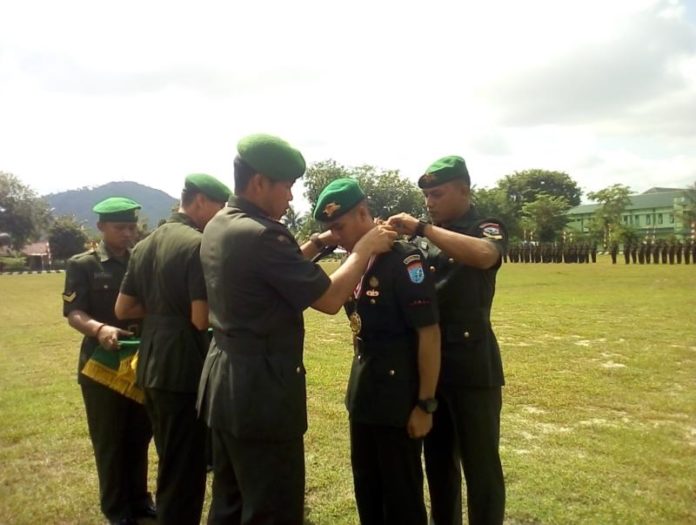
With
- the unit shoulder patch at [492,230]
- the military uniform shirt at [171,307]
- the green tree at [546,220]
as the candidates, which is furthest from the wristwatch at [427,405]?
the green tree at [546,220]

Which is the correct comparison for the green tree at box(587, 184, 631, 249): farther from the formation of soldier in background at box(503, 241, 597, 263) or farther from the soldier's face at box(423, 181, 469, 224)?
the soldier's face at box(423, 181, 469, 224)

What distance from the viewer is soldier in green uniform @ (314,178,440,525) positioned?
2.74 metres

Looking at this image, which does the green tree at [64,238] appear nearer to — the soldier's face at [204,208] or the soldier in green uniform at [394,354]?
the soldier's face at [204,208]

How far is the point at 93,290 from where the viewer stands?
12.8 ft

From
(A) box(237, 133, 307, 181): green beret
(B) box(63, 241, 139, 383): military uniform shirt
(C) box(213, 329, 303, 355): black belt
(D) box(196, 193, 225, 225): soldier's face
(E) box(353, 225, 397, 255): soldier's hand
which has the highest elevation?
(A) box(237, 133, 307, 181): green beret

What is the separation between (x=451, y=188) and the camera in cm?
327

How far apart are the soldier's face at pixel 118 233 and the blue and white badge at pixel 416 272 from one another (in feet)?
6.91

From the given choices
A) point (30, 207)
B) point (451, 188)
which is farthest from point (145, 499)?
point (30, 207)

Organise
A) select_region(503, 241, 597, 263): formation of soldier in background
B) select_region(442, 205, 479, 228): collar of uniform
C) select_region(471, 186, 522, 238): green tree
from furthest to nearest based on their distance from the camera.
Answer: select_region(471, 186, 522, 238): green tree
select_region(503, 241, 597, 263): formation of soldier in background
select_region(442, 205, 479, 228): collar of uniform

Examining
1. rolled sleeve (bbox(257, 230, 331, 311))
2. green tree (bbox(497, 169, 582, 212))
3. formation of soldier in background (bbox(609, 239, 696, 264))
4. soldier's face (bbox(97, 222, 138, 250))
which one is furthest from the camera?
green tree (bbox(497, 169, 582, 212))

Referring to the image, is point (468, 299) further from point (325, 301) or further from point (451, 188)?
point (325, 301)

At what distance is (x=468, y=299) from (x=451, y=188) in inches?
24.2

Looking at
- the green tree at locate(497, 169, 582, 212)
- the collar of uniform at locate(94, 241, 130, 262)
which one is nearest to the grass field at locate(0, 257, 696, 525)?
the collar of uniform at locate(94, 241, 130, 262)

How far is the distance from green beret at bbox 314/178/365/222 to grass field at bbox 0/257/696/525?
2.10 metres
